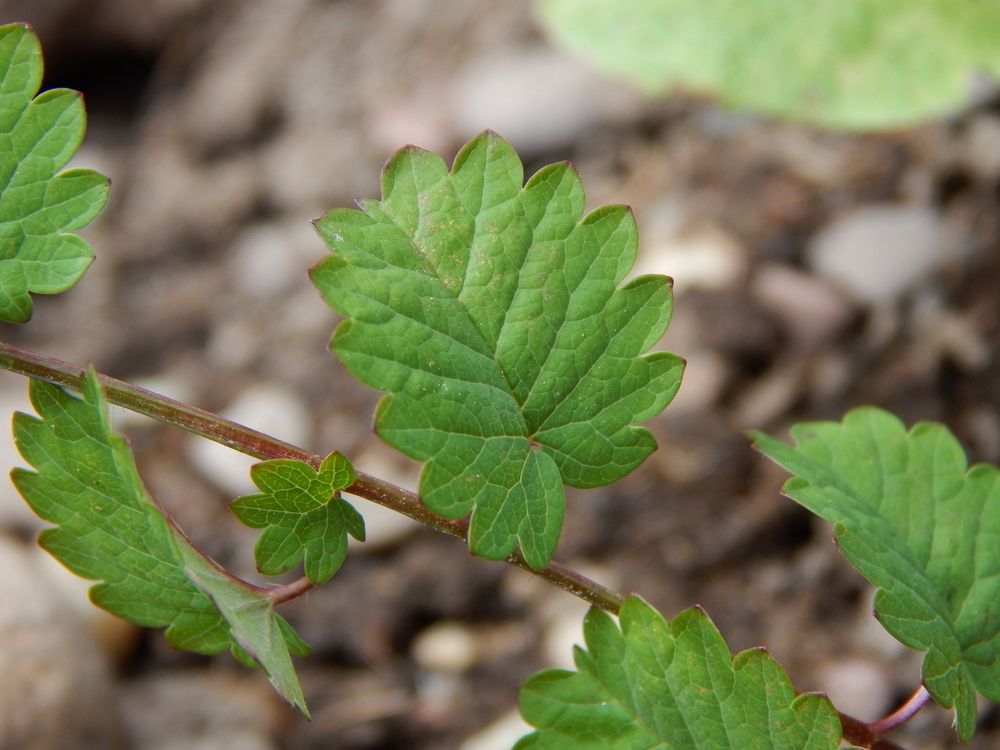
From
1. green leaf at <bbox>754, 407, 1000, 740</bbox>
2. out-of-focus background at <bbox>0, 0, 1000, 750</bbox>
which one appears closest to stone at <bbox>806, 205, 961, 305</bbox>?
out-of-focus background at <bbox>0, 0, 1000, 750</bbox>

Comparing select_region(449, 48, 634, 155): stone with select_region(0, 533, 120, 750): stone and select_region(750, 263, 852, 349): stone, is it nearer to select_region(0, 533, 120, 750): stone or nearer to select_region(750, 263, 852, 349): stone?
select_region(750, 263, 852, 349): stone

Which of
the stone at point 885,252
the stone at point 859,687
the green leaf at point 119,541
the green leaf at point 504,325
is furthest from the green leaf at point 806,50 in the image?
the green leaf at point 119,541

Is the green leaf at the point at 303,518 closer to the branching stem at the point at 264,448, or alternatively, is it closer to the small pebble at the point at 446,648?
the branching stem at the point at 264,448

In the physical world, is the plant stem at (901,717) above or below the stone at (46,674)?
above

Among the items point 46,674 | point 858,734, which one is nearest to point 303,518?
point 858,734

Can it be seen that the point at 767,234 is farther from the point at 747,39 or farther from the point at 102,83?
the point at 102,83
